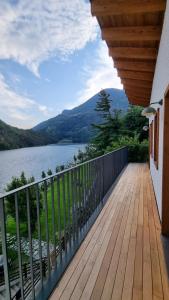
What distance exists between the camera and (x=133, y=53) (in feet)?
13.7

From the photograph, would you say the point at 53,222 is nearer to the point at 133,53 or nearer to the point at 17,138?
the point at 133,53

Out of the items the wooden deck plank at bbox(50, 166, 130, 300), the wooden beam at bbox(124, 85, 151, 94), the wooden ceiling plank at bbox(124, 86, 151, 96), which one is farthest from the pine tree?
the wooden deck plank at bbox(50, 166, 130, 300)

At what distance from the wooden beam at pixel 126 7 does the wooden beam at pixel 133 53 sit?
1324mm

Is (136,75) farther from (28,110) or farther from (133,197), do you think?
(28,110)

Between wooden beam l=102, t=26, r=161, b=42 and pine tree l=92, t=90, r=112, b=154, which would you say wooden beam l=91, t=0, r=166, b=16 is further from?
pine tree l=92, t=90, r=112, b=154

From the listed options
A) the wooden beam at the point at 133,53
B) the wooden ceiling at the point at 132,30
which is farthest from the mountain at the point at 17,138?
the wooden beam at the point at 133,53

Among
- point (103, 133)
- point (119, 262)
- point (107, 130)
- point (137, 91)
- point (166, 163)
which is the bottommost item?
point (119, 262)

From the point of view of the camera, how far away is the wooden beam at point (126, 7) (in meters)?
2.65

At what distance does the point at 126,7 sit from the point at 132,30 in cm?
70

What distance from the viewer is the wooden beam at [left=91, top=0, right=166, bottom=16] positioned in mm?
2646

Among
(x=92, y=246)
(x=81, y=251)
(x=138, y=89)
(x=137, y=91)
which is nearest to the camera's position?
(x=81, y=251)

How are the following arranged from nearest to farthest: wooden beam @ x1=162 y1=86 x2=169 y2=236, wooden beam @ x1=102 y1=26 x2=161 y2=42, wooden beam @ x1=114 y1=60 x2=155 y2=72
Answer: wooden beam @ x1=162 y1=86 x2=169 y2=236 → wooden beam @ x1=102 y1=26 x2=161 y2=42 → wooden beam @ x1=114 y1=60 x2=155 y2=72

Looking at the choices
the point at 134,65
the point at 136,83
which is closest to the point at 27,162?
the point at 136,83

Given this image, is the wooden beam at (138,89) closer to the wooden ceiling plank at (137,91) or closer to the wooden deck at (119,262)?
the wooden ceiling plank at (137,91)
